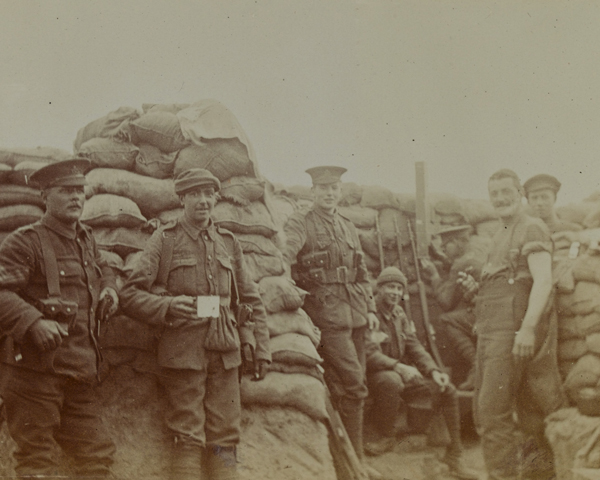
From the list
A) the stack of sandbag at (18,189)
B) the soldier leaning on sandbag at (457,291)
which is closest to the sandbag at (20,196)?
the stack of sandbag at (18,189)

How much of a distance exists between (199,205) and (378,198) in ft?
8.93

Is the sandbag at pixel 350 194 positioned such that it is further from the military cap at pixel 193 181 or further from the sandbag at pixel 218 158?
the military cap at pixel 193 181

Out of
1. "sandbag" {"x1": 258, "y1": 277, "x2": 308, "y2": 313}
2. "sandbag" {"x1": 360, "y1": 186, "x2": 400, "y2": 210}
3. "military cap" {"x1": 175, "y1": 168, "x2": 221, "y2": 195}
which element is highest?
"military cap" {"x1": 175, "y1": 168, "x2": 221, "y2": 195}

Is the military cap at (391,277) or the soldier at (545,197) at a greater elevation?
the soldier at (545,197)

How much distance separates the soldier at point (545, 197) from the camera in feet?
15.8

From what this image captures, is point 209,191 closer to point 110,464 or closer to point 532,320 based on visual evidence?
point 110,464

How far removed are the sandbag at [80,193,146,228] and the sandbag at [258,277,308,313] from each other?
87 cm

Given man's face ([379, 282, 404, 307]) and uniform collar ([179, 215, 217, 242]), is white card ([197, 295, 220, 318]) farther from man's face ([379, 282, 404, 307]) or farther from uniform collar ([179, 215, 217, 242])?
man's face ([379, 282, 404, 307])

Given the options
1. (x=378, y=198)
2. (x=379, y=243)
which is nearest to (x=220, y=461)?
(x=379, y=243)

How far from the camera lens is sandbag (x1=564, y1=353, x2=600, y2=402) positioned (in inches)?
173

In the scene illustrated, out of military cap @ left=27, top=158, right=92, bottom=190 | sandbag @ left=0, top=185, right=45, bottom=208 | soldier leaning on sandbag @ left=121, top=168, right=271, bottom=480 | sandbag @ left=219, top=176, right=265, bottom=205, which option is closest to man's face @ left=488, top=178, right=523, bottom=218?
sandbag @ left=219, top=176, right=265, bottom=205

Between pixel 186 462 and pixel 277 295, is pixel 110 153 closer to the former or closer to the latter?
pixel 277 295

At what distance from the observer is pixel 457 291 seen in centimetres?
595

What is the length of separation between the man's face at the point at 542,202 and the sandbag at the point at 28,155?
10.5 feet
